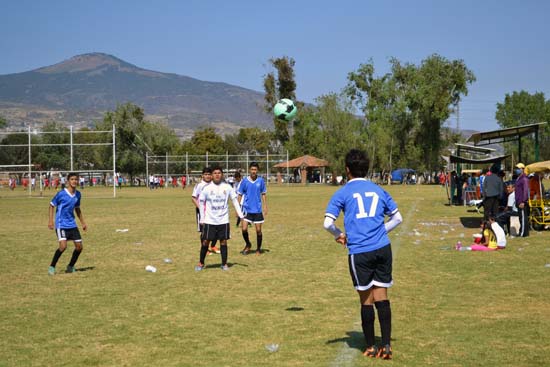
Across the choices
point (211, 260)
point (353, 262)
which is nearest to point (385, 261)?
point (353, 262)

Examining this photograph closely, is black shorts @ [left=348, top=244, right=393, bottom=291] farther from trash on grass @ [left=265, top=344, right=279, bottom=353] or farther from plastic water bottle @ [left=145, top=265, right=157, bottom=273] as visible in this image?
plastic water bottle @ [left=145, top=265, right=157, bottom=273]

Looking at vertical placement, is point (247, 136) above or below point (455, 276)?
above

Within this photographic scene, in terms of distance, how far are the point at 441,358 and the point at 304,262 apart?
22.8 ft

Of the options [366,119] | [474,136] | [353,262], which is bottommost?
[353,262]

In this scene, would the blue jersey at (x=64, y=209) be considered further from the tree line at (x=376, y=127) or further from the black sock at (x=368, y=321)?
the tree line at (x=376, y=127)

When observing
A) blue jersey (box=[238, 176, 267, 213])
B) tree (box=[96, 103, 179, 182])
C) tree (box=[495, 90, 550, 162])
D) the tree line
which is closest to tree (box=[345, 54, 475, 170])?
the tree line

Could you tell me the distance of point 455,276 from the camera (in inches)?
447

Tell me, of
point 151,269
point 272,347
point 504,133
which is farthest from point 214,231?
point 504,133

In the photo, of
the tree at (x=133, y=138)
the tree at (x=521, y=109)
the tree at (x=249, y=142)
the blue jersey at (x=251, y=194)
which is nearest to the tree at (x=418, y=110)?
the tree at (x=133, y=138)

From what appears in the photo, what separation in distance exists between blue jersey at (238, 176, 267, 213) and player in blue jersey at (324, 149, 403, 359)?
8.35 meters

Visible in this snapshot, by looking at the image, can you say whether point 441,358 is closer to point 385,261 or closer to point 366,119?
point 385,261

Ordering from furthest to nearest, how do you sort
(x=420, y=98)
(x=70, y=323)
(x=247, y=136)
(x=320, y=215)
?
(x=247, y=136), (x=420, y=98), (x=320, y=215), (x=70, y=323)

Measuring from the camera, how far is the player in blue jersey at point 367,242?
6.46 m

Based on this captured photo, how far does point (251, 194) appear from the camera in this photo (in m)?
15.0
